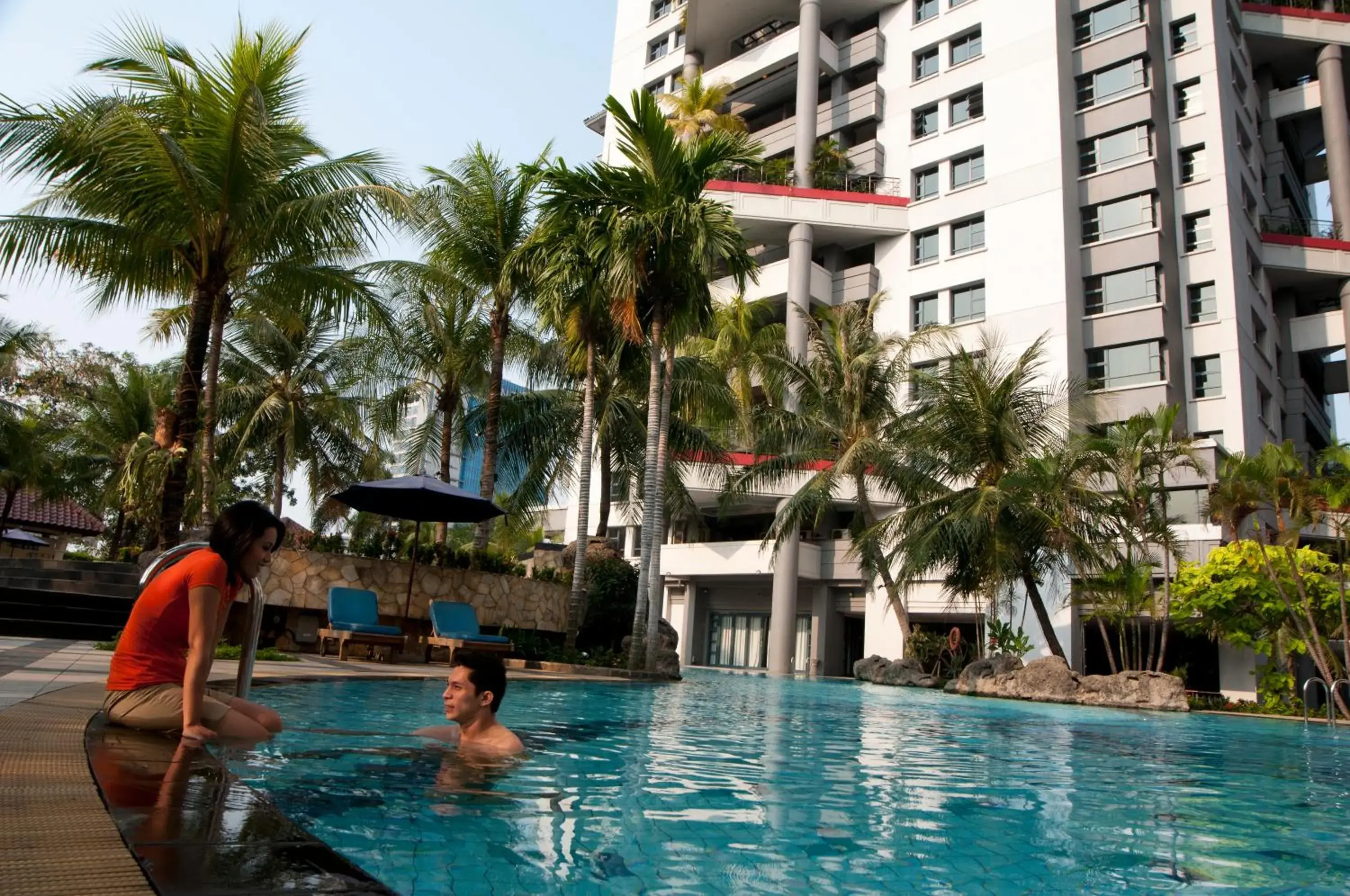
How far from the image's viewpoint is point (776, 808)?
4914 millimetres

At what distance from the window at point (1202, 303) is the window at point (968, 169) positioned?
802 cm

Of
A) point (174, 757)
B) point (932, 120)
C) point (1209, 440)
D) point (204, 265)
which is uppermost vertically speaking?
point (932, 120)

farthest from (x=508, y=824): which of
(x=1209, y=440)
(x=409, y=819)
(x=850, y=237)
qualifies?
(x=850, y=237)

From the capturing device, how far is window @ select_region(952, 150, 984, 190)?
34000mm

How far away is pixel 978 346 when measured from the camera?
3197cm

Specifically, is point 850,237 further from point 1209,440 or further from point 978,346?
point 1209,440

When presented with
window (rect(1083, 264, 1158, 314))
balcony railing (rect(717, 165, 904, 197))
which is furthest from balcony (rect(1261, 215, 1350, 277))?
balcony railing (rect(717, 165, 904, 197))

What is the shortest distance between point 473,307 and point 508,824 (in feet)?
63.8

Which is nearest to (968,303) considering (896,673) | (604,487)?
(896,673)

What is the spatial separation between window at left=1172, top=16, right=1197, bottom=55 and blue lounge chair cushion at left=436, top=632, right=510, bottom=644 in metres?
30.4

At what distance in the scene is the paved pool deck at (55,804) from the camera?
199cm

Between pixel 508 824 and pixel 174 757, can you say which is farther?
pixel 508 824

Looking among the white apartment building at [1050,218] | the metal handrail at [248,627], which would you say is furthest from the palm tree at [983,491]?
the metal handrail at [248,627]

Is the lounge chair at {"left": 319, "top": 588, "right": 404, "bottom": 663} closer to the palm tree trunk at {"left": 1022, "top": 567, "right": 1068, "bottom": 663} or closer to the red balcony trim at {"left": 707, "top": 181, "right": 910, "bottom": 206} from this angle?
the palm tree trunk at {"left": 1022, "top": 567, "right": 1068, "bottom": 663}
